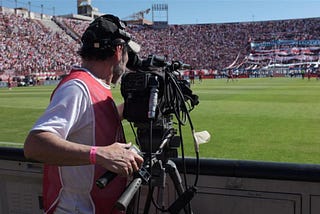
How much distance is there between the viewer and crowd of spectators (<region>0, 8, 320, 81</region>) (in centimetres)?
5550

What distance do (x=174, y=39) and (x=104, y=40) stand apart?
267ft

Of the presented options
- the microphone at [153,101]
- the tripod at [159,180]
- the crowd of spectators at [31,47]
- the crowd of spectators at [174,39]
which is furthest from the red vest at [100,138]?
the crowd of spectators at [174,39]

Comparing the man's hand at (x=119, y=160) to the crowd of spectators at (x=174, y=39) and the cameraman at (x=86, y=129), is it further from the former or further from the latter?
the crowd of spectators at (x=174, y=39)

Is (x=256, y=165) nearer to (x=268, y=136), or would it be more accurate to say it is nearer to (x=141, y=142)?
(x=141, y=142)

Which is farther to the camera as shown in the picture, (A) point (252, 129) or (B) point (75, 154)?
(A) point (252, 129)

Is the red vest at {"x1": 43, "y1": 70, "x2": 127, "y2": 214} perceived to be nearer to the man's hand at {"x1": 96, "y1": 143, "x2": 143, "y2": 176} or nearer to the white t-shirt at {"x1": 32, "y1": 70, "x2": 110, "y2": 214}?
the white t-shirt at {"x1": 32, "y1": 70, "x2": 110, "y2": 214}

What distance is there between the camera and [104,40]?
228 centimetres

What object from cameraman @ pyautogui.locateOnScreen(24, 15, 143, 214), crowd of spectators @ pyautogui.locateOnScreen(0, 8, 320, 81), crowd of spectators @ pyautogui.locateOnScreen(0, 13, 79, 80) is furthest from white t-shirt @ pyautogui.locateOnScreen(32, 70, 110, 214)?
crowd of spectators @ pyautogui.locateOnScreen(0, 8, 320, 81)

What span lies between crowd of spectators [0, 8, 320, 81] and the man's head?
171 feet

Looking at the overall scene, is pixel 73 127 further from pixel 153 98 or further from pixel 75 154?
pixel 153 98

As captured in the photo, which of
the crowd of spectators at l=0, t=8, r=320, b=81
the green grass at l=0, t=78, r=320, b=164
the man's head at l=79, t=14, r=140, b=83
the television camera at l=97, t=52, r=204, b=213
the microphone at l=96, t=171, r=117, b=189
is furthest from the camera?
the crowd of spectators at l=0, t=8, r=320, b=81

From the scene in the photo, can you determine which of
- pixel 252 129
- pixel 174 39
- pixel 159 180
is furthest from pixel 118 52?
pixel 174 39

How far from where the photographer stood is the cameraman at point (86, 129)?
6.67 feet

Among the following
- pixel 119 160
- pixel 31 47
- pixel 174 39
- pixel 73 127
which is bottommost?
pixel 119 160
